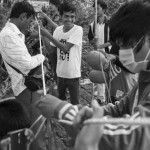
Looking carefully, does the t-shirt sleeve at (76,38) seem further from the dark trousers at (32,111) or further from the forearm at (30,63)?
the dark trousers at (32,111)

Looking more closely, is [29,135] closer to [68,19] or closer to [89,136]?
[89,136]

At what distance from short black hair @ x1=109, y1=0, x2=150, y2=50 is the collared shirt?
4.54ft

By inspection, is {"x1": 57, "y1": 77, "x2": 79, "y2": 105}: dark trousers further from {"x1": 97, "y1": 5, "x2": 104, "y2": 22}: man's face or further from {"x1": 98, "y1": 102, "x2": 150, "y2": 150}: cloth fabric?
{"x1": 98, "y1": 102, "x2": 150, "y2": 150}: cloth fabric

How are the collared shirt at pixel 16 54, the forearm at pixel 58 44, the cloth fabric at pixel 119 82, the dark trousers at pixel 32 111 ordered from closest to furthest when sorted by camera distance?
the dark trousers at pixel 32 111, the collared shirt at pixel 16 54, the cloth fabric at pixel 119 82, the forearm at pixel 58 44

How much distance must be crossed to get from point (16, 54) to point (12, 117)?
1206 mm

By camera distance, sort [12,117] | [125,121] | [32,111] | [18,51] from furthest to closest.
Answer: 1. [18,51]
2. [32,111]
3. [12,117]
4. [125,121]

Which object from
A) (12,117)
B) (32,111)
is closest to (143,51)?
(12,117)

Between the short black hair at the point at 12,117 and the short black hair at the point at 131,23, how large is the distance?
631 mm

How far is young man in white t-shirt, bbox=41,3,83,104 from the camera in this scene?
3.29 meters

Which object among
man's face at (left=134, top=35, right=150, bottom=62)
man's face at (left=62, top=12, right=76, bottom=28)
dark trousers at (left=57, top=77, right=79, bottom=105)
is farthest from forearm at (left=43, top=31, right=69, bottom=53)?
man's face at (left=134, top=35, right=150, bottom=62)

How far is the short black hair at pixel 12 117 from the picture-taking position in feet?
4.46

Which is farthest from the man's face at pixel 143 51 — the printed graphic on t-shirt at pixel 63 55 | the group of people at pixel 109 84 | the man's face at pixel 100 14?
the man's face at pixel 100 14

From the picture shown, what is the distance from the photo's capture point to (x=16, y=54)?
2.51 meters

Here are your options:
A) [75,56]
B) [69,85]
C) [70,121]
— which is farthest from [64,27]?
[70,121]
